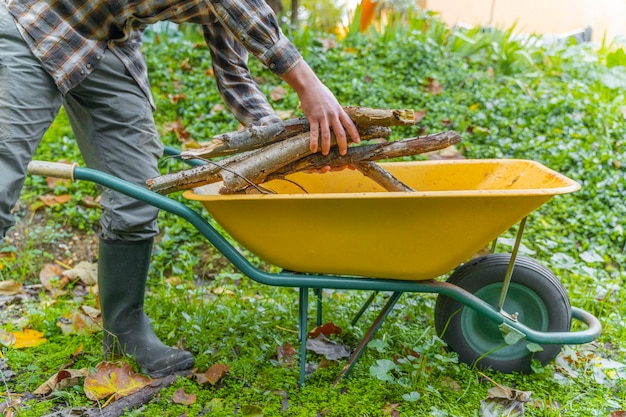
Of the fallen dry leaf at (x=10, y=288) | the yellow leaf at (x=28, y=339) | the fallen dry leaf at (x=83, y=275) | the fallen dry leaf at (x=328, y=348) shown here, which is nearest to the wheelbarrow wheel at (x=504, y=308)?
the fallen dry leaf at (x=328, y=348)

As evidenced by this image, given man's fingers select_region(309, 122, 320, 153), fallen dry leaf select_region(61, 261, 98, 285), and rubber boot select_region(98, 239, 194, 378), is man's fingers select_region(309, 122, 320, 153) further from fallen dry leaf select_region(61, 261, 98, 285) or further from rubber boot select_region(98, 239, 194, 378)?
fallen dry leaf select_region(61, 261, 98, 285)

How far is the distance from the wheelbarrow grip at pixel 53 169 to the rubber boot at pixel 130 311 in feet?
1.50

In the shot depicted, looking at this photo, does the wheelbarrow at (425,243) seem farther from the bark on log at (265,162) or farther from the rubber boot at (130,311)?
the rubber boot at (130,311)

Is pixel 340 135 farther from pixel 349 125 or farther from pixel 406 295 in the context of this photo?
pixel 406 295

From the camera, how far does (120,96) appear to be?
215cm

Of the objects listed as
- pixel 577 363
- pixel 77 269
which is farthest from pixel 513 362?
pixel 77 269

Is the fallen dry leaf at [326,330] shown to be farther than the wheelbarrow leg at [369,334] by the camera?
Yes

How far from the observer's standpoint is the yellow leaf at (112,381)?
2.12 meters

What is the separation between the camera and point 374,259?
2053 mm

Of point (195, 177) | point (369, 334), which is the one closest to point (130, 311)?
point (195, 177)

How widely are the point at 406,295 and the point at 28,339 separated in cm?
153

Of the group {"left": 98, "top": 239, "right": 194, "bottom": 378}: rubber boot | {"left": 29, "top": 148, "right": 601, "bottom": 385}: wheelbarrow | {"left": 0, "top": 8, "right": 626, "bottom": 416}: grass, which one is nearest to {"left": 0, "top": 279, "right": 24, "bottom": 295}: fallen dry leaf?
{"left": 0, "top": 8, "right": 626, "bottom": 416}: grass

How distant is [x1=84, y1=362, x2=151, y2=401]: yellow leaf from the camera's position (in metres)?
2.12

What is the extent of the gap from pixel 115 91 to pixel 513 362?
1635mm
